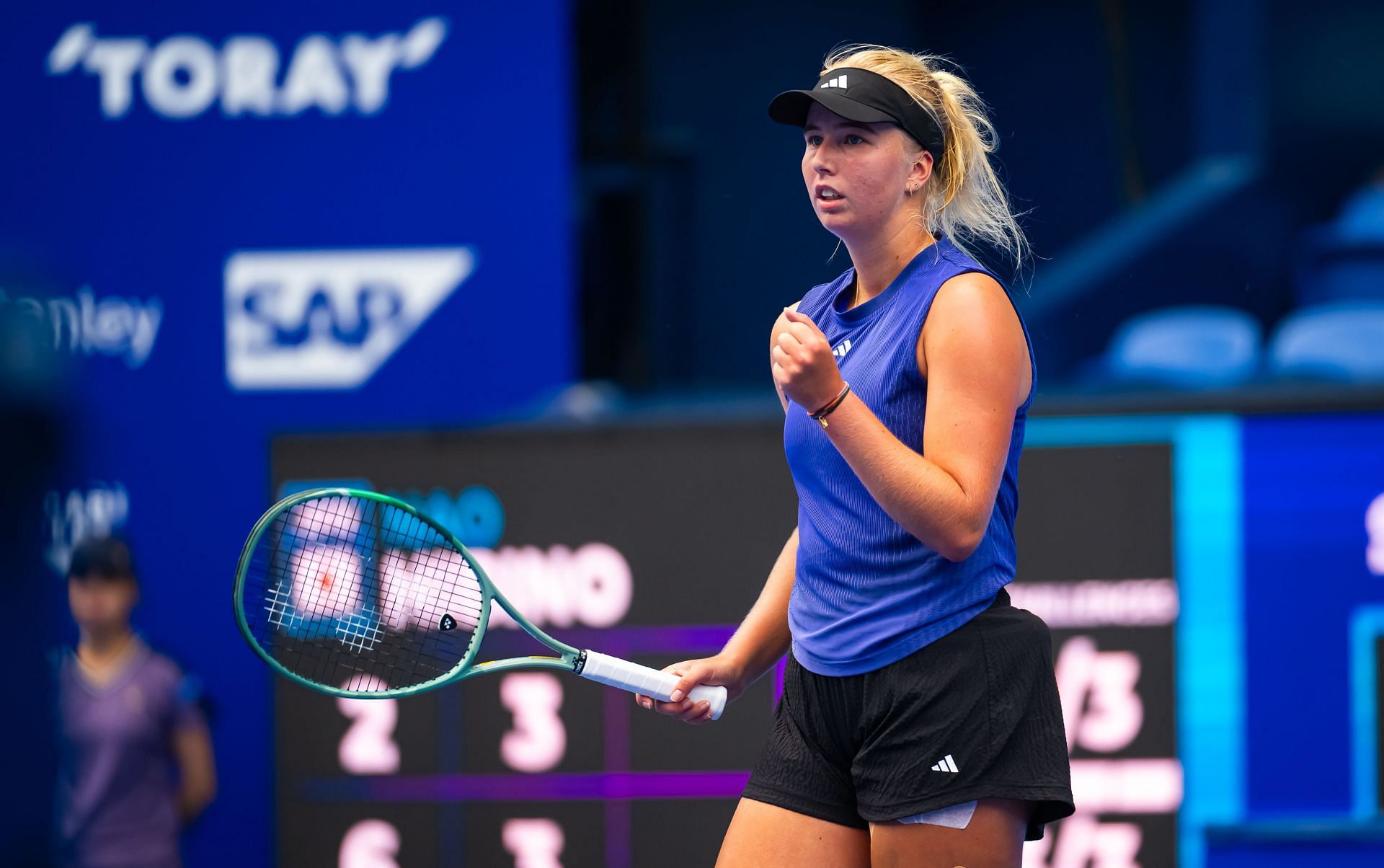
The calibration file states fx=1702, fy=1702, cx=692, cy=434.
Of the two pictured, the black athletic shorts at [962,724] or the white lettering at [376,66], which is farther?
the white lettering at [376,66]

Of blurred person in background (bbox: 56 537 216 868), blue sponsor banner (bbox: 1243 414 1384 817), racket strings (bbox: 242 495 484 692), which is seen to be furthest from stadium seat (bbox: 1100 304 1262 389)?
blurred person in background (bbox: 56 537 216 868)

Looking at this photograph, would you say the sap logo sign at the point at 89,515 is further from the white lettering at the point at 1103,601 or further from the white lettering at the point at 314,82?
the white lettering at the point at 1103,601

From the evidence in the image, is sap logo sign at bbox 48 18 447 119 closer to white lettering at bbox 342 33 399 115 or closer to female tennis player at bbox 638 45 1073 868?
white lettering at bbox 342 33 399 115

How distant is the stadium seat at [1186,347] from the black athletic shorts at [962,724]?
10.3 ft

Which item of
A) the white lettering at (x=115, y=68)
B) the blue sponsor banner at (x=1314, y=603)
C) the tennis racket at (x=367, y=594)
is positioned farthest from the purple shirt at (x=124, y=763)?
the blue sponsor banner at (x=1314, y=603)

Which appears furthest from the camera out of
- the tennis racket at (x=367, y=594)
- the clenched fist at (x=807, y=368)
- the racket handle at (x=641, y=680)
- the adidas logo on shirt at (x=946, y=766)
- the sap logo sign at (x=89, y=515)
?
the sap logo sign at (x=89, y=515)

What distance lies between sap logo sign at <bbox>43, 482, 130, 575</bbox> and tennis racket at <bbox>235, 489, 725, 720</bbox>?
1196 millimetres

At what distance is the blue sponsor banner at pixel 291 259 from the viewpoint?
507 cm

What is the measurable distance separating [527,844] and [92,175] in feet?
9.05

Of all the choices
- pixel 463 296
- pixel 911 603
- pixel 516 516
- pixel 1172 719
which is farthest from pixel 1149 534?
pixel 463 296

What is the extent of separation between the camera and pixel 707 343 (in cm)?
634

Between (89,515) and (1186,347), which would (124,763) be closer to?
(89,515)

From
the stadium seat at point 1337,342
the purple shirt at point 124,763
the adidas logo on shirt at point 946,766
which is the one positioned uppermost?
the stadium seat at point 1337,342

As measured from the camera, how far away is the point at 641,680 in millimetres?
2258
